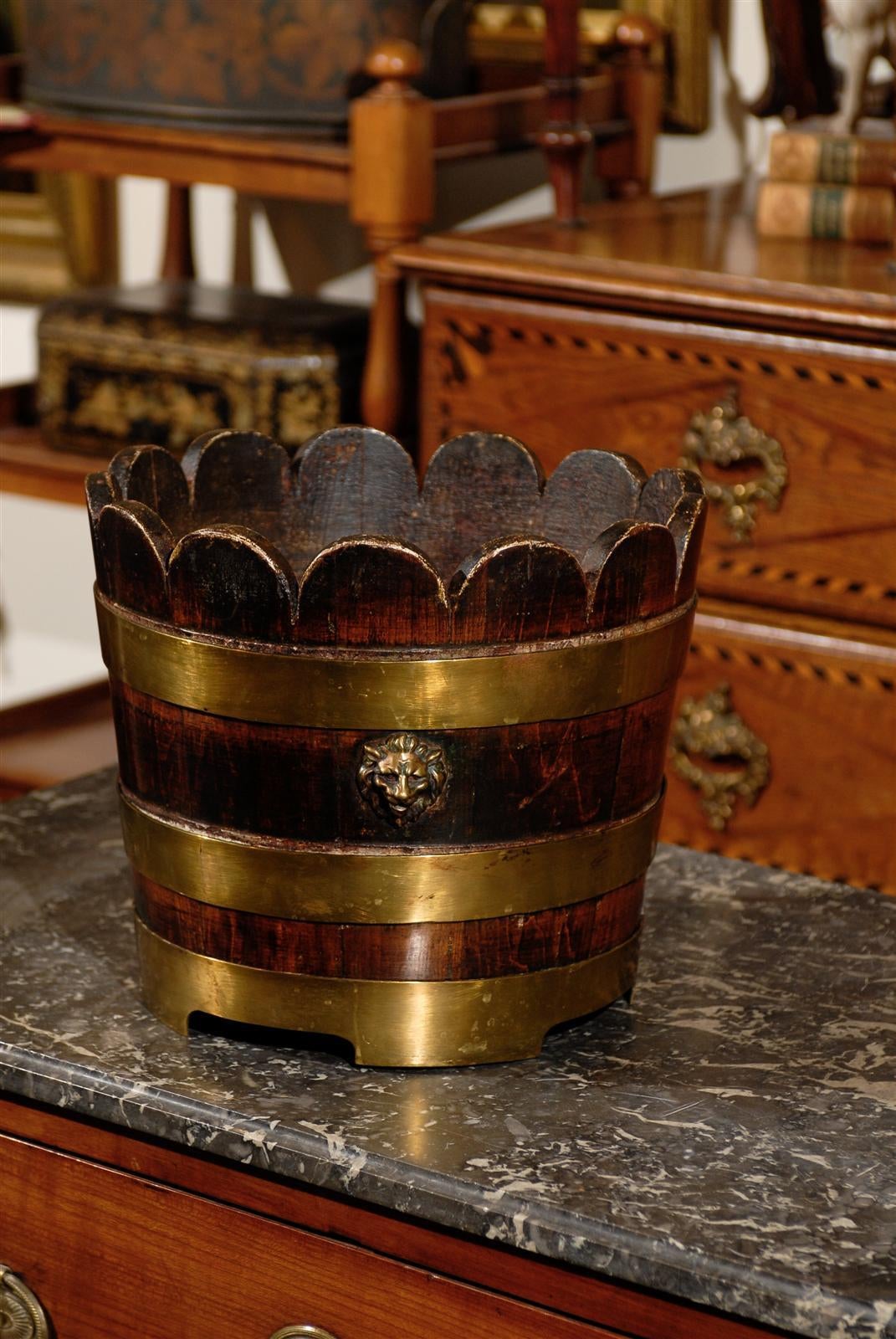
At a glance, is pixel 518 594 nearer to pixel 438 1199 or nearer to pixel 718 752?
pixel 438 1199

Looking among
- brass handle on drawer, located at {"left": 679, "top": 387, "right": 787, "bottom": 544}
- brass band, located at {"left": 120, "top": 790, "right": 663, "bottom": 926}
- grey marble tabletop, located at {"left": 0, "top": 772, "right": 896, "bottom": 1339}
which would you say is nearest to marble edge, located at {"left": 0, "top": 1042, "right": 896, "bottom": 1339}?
grey marble tabletop, located at {"left": 0, "top": 772, "right": 896, "bottom": 1339}

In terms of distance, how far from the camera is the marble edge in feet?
2.68

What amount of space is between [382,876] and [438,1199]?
0.53 ft

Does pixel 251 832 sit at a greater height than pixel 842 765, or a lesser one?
greater

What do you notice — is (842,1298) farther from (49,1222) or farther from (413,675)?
(49,1222)

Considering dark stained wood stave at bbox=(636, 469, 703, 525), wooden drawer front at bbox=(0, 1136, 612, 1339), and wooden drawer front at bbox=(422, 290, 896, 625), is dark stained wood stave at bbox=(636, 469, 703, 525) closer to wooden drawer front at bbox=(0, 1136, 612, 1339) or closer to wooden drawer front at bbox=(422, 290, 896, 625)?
wooden drawer front at bbox=(0, 1136, 612, 1339)

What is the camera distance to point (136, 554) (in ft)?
3.07

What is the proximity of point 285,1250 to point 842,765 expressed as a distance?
882 millimetres

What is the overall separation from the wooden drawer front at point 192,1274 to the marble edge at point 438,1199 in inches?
1.5

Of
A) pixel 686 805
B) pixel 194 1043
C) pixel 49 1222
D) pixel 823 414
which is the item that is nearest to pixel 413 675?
pixel 194 1043

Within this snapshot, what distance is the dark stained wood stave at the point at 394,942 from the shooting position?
37.6 inches

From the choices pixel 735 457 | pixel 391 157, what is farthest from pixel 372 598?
pixel 391 157

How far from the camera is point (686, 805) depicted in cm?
178

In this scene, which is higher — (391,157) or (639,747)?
(391,157)
